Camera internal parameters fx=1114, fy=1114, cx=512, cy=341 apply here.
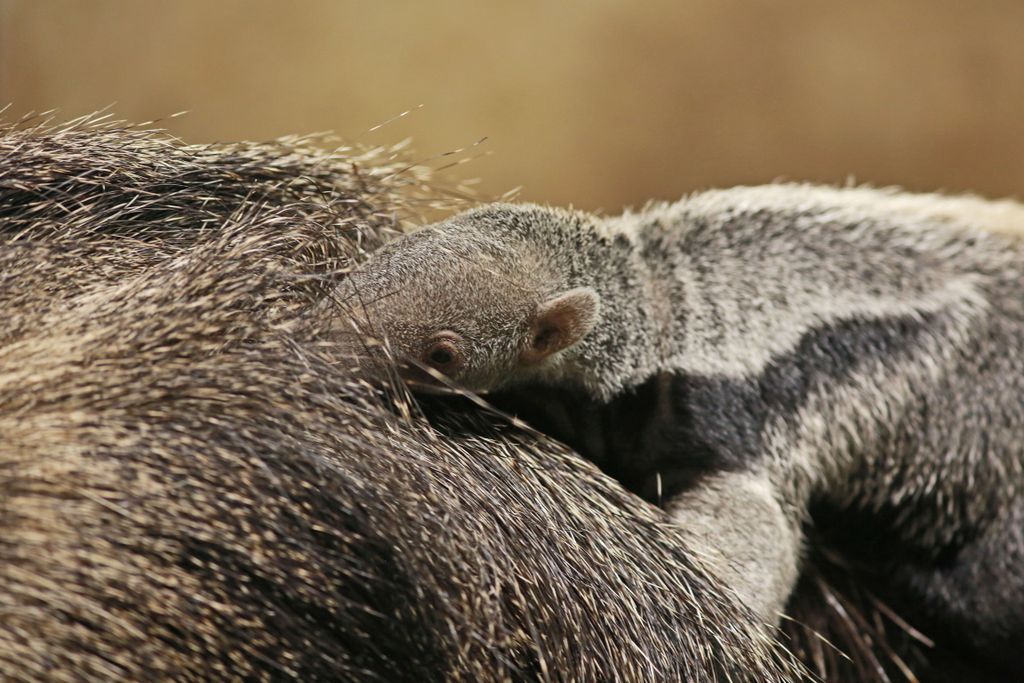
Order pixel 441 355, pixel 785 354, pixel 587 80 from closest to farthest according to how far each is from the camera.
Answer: pixel 441 355
pixel 785 354
pixel 587 80

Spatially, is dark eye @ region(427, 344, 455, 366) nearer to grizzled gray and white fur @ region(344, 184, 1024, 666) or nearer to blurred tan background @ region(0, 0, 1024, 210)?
grizzled gray and white fur @ region(344, 184, 1024, 666)

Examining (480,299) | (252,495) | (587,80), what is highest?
(587,80)

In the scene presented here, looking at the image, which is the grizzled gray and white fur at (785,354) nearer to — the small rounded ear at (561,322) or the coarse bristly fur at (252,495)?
the small rounded ear at (561,322)

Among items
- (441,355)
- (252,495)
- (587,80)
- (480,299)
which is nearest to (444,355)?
(441,355)

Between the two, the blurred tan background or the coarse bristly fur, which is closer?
the coarse bristly fur

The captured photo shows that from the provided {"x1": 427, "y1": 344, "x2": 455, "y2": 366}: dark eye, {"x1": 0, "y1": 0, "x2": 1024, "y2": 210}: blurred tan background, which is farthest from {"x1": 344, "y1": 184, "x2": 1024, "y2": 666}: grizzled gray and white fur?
{"x1": 0, "y1": 0, "x2": 1024, "y2": 210}: blurred tan background

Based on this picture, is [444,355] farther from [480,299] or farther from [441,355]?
[480,299]
